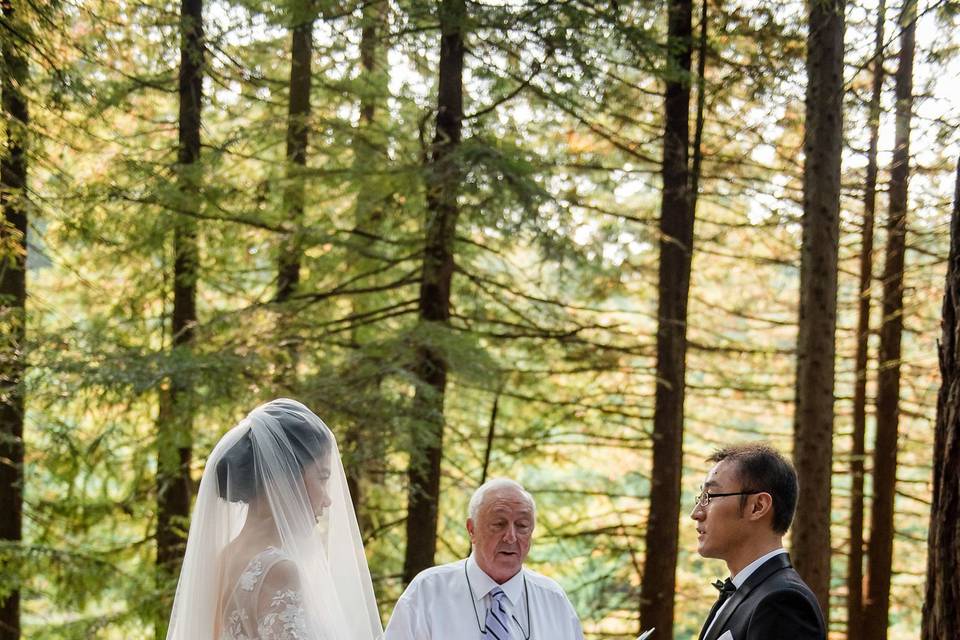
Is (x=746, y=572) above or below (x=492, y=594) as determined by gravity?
above

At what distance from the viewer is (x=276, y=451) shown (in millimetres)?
3248

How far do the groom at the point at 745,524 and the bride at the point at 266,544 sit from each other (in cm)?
126

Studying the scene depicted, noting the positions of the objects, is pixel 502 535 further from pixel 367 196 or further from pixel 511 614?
pixel 367 196

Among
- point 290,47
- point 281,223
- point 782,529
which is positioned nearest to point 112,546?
point 281,223

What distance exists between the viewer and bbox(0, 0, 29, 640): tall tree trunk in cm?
686

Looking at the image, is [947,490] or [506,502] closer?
[947,490]

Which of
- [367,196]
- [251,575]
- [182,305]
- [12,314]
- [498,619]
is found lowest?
[498,619]

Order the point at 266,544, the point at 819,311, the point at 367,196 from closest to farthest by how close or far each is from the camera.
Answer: the point at 266,544
the point at 819,311
the point at 367,196

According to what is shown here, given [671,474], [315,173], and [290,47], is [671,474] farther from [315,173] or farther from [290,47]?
[290,47]

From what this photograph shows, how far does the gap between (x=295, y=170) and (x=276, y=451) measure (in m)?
6.57

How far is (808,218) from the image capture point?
798cm

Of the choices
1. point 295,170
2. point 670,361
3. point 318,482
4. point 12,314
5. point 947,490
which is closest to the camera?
point 318,482

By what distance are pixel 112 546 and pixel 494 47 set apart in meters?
7.01

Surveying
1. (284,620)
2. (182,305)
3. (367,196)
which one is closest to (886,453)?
(367,196)
